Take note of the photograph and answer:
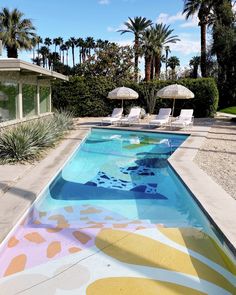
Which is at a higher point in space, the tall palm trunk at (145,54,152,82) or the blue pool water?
the tall palm trunk at (145,54,152,82)

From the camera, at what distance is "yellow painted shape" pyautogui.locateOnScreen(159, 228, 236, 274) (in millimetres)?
4496

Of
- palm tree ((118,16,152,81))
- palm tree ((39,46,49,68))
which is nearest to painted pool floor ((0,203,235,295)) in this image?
palm tree ((118,16,152,81))

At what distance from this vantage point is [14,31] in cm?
3881

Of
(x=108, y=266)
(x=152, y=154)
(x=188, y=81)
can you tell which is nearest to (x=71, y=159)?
(x=152, y=154)

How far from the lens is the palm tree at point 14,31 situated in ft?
126

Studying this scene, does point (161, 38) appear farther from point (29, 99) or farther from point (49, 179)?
point (49, 179)

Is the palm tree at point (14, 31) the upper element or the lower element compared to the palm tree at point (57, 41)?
lower

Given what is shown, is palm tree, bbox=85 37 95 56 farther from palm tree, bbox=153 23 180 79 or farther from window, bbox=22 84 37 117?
window, bbox=22 84 37 117

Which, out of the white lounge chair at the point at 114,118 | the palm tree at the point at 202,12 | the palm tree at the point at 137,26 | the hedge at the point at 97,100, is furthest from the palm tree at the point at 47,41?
the white lounge chair at the point at 114,118

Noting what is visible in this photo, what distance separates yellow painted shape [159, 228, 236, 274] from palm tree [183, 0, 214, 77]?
31.0m

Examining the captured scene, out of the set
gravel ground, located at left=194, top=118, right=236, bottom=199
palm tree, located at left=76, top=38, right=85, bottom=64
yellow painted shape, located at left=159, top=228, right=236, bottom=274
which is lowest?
yellow painted shape, located at left=159, top=228, right=236, bottom=274

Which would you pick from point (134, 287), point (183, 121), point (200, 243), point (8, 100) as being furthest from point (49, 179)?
point (183, 121)

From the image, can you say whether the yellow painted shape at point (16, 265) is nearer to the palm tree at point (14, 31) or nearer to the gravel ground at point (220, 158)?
the gravel ground at point (220, 158)

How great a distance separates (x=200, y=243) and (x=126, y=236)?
1.16 metres
